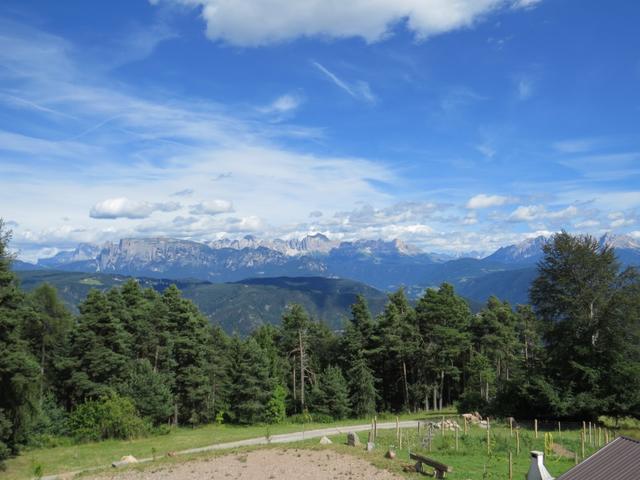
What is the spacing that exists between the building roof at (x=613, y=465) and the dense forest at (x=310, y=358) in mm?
27161

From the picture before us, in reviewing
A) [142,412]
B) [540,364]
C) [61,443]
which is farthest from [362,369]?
[61,443]

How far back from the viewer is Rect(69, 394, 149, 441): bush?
36062mm

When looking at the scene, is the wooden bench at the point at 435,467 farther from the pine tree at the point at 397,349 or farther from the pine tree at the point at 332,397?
the pine tree at the point at 397,349

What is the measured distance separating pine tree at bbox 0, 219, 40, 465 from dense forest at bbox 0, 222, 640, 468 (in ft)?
0.24

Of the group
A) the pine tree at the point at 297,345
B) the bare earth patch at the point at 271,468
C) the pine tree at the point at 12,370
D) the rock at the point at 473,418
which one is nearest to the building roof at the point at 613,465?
the bare earth patch at the point at 271,468

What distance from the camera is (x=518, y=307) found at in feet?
202

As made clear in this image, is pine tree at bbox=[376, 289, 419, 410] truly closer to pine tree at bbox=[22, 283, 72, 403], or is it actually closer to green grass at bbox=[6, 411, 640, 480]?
green grass at bbox=[6, 411, 640, 480]

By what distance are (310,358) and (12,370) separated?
119 ft

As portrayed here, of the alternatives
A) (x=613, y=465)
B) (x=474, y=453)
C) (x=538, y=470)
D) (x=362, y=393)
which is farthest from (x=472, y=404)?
(x=613, y=465)

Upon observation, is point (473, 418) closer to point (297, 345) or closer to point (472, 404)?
point (472, 404)

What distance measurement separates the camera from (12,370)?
25.9m

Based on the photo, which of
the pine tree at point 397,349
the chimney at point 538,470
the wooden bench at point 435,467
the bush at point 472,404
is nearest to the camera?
the chimney at point 538,470

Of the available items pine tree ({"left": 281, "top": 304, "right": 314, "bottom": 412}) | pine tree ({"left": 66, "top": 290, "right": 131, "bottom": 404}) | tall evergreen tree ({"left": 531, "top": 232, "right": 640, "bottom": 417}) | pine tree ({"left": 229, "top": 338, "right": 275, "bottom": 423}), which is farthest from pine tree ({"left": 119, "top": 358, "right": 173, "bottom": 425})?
tall evergreen tree ({"left": 531, "top": 232, "right": 640, "bottom": 417})

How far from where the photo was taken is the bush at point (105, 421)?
1420 inches
